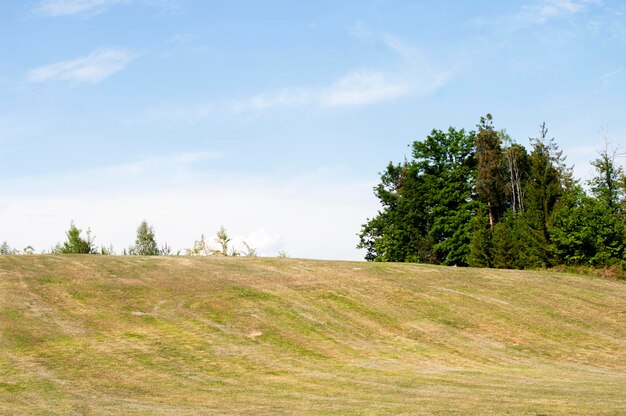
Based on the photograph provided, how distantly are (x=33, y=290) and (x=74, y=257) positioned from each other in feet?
29.6

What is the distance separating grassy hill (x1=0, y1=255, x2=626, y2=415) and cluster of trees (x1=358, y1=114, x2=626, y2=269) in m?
15.8

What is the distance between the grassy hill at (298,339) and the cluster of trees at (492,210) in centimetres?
1584

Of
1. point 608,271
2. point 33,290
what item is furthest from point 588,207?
point 33,290

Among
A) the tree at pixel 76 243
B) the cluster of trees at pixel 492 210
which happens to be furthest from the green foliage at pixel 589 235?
the tree at pixel 76 243

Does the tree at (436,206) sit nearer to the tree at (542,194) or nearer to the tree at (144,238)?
Result: the tree at (542,194)

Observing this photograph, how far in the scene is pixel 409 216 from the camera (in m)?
81.6

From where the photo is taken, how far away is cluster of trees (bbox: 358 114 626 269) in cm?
6041

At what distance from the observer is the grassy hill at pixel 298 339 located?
18.6 metres

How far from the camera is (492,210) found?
271 ft

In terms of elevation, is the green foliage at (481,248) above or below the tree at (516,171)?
below

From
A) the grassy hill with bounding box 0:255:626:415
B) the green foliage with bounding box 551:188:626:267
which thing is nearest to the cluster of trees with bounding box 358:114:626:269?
the green foliage with bounding box 551:188:626:267

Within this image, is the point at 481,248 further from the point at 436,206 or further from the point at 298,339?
the point at 298,339

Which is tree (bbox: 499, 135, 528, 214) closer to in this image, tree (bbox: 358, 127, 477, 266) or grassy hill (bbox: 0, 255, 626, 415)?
tree (bbox: 358, 127, 477, 266)

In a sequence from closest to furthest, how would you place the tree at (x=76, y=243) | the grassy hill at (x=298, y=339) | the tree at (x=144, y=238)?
the grassy hill at (x=298, y=339), the tree at (x=76, y=243), the tree at (x=144, y=238)
